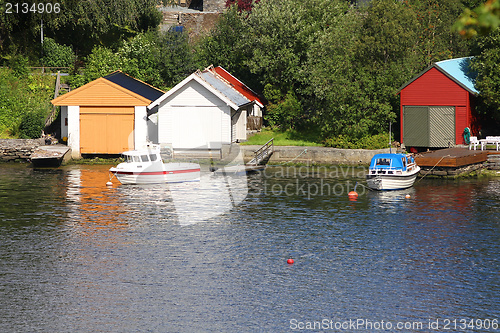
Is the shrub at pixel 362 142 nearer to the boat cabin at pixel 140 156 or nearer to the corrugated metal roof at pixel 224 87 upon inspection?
the corrugated metal roof at pixel 224 87

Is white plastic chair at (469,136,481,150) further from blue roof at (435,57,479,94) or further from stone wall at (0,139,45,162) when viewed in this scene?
stone wall at (0,139,45,162)

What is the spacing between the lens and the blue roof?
48.5m

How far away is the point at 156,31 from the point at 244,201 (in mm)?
43482

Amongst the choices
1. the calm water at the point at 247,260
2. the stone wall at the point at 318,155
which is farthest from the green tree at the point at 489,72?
the calm water at the point at 247,260

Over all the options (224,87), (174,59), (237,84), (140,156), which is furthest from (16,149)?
(237,84)

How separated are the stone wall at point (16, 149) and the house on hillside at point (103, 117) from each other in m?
3.36

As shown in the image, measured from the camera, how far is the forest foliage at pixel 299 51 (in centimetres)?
5119

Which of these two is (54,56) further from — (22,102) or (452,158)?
(452,158)

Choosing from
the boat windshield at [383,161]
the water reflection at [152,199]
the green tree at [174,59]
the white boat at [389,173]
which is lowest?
the water reflection at [152,199]

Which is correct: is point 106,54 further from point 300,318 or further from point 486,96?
point 300,318

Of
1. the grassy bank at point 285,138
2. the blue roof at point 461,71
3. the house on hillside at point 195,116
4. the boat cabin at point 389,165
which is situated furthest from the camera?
the grassy bank at point 285,138

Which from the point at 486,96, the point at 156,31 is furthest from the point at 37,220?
the point at 156,31

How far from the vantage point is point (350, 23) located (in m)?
56.3

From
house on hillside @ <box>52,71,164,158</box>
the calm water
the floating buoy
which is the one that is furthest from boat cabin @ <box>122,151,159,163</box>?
the floating buoy
